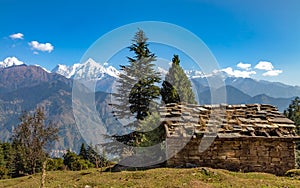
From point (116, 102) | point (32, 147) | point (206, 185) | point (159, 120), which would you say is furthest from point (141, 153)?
point (32, 147)

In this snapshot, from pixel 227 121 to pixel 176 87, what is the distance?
1519 centimetres

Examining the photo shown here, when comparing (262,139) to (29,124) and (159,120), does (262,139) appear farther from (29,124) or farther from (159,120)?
(29,124)

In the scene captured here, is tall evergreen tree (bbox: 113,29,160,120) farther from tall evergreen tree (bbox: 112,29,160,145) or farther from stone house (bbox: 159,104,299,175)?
stone house (bbox: 159,104,299,175)

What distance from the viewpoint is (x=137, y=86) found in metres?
27.2

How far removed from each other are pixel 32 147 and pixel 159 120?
62.0 feet

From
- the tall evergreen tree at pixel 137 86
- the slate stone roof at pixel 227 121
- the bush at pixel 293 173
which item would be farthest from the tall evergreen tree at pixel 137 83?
the bush at pixel 293 173

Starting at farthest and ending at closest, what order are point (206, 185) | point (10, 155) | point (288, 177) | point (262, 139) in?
1. point (10, 155)
2. point (262, 139)
3. point (288, 177)
4. point (206, 185)

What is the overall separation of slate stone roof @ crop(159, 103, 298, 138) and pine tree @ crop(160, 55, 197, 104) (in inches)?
440

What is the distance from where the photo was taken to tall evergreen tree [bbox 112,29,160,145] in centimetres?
2686

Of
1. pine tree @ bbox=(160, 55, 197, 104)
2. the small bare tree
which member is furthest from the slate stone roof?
the small bare tree

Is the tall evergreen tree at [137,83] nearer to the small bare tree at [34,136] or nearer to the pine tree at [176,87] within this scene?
the pine tree at [176,87]

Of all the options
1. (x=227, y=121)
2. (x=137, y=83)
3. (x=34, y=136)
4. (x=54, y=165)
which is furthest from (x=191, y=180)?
(x=54, y=165)

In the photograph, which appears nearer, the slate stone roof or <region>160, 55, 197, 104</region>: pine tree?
the slate stone roof

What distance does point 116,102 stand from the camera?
2883 cm
